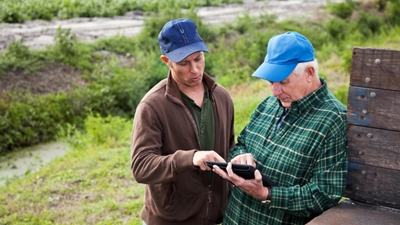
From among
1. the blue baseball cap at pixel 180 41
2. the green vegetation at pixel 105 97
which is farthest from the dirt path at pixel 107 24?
the blue baseball cap at pixel 180 41

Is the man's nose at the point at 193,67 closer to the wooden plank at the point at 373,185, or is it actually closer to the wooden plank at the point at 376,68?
the wooden plank at the point at 376,68

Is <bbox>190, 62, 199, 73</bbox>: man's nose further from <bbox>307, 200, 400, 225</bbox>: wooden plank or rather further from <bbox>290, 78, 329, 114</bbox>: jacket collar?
<bbox>307, 200, 400, 225</bbox>: wooden plank

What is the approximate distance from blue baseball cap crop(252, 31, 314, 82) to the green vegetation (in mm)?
2998

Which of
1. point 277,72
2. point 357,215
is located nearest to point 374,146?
point 357,215

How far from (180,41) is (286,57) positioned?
0.60 m

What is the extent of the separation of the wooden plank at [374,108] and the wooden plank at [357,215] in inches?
14.4

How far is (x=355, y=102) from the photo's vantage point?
8.09 feet

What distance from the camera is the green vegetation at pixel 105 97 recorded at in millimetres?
5902

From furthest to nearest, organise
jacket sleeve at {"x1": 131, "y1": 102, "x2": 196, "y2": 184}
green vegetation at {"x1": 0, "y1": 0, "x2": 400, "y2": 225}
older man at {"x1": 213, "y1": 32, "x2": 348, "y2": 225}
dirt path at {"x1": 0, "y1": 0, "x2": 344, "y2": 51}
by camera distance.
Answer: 1. dirt path at {"x1": 0, "y1": 0, "x2": 344, "y2": 51}
2. green vegetation at {"x1": 0, "y1": 0, "x2": 400, "y2": 225}
3. jacket sleeve at {"x1": 131, "y1": 102, "x2": 196, "y2": 184}
4. older man at {"x1": 213, "y1": 32, "x2": 348, "y2": 225}

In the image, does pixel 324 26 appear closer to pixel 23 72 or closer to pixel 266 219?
pixel 23 72

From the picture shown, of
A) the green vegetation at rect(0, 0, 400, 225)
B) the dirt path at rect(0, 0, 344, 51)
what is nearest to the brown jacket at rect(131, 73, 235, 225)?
the green vegetation at rect(0, 0, 400, 225)

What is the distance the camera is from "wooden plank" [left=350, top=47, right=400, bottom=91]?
235 centimetres

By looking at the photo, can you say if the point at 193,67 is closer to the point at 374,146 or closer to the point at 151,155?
the point at 151,155

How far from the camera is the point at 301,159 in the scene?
249 cm
